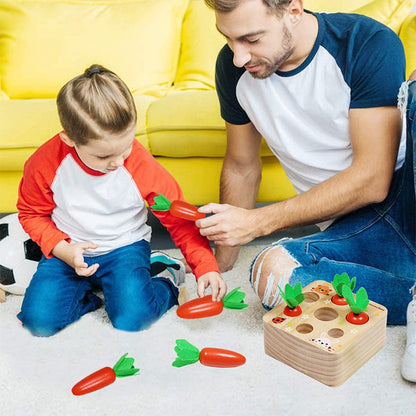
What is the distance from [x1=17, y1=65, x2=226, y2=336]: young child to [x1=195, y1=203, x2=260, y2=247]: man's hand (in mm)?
81

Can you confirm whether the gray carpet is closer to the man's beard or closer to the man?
the man

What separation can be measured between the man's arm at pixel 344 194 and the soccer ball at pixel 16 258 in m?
0.52

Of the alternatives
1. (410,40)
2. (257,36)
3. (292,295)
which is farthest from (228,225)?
(410,40)

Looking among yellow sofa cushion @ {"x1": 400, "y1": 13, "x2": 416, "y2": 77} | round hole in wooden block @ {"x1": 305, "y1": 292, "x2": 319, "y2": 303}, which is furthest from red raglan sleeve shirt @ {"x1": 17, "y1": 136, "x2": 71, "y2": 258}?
yellow sofa cushion @ {"x1": 400, "y1": 13, "x2": 416, "y2": 77}

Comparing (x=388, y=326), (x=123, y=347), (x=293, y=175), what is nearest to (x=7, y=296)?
(x=123, y=347)

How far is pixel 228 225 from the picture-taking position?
1175 mm

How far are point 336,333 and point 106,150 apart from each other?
24.6 inches

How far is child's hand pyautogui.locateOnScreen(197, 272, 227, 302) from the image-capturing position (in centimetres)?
116

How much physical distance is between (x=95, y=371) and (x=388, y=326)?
68 centimetres

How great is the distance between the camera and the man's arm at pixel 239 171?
141cm

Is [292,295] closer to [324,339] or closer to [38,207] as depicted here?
[324,339]

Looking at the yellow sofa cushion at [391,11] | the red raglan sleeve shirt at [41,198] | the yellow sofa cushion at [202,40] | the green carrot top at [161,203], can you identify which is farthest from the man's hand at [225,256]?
the yellow sofa cushion at [391,11]

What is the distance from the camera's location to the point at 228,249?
4.86 ft

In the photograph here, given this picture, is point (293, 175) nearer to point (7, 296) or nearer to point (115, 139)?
point (115, 139)
